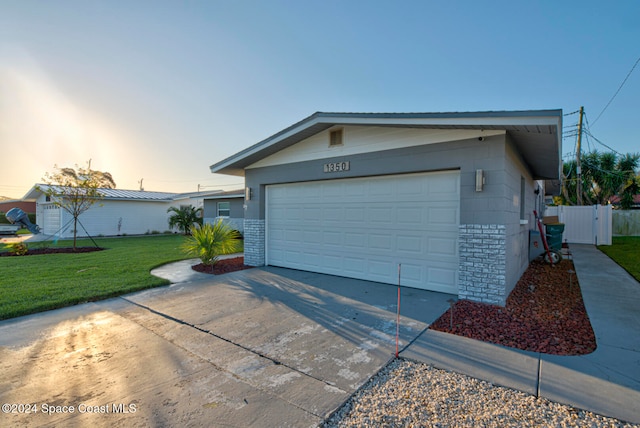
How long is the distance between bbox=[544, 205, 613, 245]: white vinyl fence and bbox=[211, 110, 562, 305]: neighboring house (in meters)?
9.04

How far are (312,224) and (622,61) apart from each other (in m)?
13.6

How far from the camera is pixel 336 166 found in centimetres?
736

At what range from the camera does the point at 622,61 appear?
36.6 feet

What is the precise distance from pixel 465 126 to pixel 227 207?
650 inches

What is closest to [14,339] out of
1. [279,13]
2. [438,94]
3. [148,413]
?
[148,413]

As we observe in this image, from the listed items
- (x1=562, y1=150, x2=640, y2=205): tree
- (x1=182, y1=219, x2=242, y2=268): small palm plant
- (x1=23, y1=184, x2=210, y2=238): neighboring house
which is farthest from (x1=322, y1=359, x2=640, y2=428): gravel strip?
(x1=562, y1=150, x2=640, y2=205): tree

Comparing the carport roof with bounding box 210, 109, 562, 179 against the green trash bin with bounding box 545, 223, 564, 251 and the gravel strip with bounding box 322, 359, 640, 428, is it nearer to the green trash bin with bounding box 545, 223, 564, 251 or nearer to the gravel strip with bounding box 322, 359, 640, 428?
the green trash bin with bounding box 545, 223, 564, 251

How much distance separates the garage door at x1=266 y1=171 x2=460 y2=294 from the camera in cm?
597

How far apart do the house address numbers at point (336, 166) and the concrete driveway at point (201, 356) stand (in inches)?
120

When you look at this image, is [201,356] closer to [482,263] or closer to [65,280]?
[482,263]

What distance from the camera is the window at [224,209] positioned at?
19188 mm

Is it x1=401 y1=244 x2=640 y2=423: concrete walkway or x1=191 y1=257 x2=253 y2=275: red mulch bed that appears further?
x1=191 y1=257 x2=253 y2=275: red mulch bed

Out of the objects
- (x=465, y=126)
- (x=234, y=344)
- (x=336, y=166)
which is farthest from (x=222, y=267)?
(x=465, y=126)

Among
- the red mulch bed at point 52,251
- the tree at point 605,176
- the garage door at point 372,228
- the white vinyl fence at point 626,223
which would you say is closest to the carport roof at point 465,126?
the garage door at point 372,228
